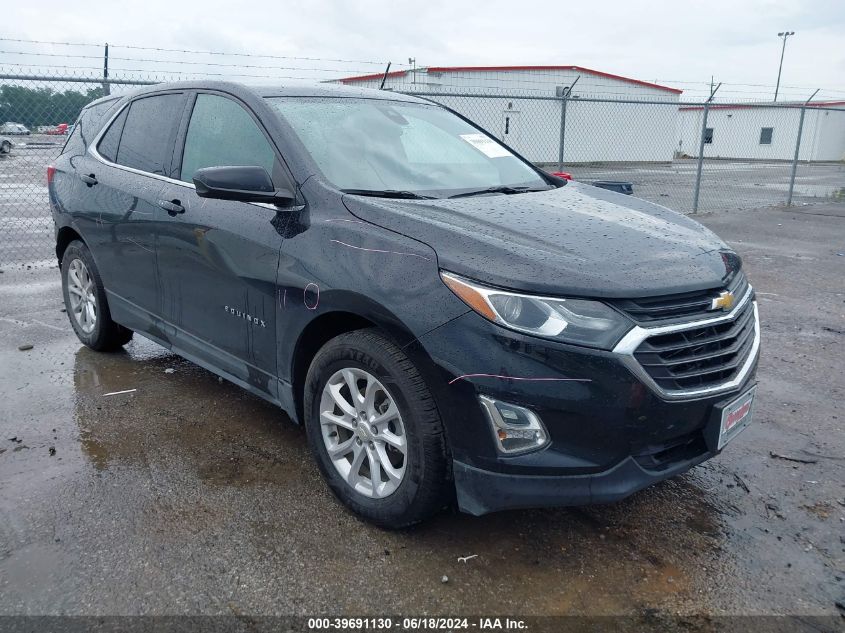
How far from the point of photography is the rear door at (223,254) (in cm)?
328

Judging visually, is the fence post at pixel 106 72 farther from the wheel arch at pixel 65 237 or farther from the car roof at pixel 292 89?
the car roof at pixel 292 89

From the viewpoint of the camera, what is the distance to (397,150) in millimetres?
3594

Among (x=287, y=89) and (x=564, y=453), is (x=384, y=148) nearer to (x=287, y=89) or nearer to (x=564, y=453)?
(x=287, y=89)

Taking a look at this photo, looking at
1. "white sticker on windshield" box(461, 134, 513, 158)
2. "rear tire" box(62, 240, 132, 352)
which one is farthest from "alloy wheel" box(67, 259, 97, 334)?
"white sticker on windshield" box(461, 134, 513, 158)

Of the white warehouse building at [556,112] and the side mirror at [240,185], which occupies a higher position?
the white warehouse building at [556,112]

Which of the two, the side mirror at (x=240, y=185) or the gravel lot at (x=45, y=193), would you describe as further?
the gravel lot at (x=45, y=193)

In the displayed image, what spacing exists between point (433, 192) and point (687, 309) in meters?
1.27

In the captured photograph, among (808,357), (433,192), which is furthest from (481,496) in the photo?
(808,357)

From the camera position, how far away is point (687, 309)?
8.63 ft

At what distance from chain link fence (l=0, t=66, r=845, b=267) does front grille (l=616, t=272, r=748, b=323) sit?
13.0 feet

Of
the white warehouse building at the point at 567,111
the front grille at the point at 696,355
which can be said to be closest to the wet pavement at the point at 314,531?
the front grille at the point at 696,355

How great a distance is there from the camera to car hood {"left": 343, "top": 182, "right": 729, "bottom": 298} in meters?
2.51

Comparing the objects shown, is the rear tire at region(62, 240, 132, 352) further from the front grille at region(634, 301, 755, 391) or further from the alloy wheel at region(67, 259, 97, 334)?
the front grille at region(634, 301, 755, 391)

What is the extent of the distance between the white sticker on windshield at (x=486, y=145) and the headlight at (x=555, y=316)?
1.76 meters
